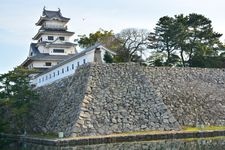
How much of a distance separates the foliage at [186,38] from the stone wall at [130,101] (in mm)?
6482

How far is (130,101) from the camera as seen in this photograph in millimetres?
17000

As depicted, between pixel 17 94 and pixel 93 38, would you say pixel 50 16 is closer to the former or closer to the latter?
pixel 93 38

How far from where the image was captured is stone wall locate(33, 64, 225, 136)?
16.0m

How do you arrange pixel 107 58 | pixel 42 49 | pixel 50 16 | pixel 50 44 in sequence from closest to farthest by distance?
pixel 107 58 < pixel 50 44 < pixel 42 49 < pixel 50 16

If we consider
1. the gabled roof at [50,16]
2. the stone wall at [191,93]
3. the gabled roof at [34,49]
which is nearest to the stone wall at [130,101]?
the stone wall at [191,93]

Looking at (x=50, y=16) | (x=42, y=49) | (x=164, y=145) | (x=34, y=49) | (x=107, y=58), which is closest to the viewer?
(x=164, y=145)

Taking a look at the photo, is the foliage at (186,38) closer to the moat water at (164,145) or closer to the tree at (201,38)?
the tree at (201,38)

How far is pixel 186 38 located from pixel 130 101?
38.6ft

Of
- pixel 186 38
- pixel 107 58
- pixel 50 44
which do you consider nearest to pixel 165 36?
pixel 186 38

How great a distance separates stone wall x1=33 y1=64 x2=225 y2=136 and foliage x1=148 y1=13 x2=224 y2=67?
6482 millimetres

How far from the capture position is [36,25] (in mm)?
37781

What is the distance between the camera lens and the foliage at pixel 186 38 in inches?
1060

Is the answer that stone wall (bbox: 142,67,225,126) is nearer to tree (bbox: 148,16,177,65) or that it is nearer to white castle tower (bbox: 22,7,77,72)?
tree (bbox: 148,16,177,65)

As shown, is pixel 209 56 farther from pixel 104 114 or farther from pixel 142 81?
pixel 104 114
